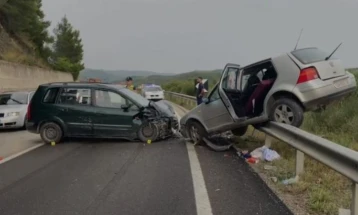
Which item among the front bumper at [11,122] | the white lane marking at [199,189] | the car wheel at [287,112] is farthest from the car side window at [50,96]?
the car wheel at [287,112]

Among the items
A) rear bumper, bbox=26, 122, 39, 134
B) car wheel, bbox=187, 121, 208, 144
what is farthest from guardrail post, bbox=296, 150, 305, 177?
rear bumper, bbox=26, 122, 39, 134

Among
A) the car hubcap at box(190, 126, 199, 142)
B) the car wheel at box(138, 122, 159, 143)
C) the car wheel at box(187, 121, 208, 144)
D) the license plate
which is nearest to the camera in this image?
the license plate

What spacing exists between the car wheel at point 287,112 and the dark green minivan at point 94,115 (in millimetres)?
3530

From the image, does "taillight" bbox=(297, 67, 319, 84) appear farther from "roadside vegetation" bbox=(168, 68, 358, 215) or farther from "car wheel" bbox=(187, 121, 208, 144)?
"car wheel" bbox=(187, 121, 208, 144)

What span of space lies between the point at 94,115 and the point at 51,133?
4.28 ft

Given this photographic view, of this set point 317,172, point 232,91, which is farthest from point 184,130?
point 317,172

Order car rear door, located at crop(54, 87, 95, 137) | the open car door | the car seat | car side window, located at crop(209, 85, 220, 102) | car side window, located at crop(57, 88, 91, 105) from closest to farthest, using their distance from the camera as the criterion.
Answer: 1. the car seat
2. the open car door
3. car side window, located at crop(209, 85, 220, 102)
4. car rear door, located at crop(54, 87, 95, 137)
5. car side window, located at crop(57, 88, 91, 105)

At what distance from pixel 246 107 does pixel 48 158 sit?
4386mm

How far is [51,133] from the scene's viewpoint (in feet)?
37.2

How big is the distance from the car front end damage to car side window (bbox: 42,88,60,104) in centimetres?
254

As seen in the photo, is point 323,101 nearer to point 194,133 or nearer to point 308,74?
point 308,74

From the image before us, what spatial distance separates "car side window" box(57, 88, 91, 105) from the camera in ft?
37.4

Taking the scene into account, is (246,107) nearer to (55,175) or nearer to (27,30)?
(55,175)

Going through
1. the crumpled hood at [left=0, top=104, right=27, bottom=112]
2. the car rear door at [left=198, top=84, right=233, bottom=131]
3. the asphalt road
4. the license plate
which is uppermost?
the license plate
